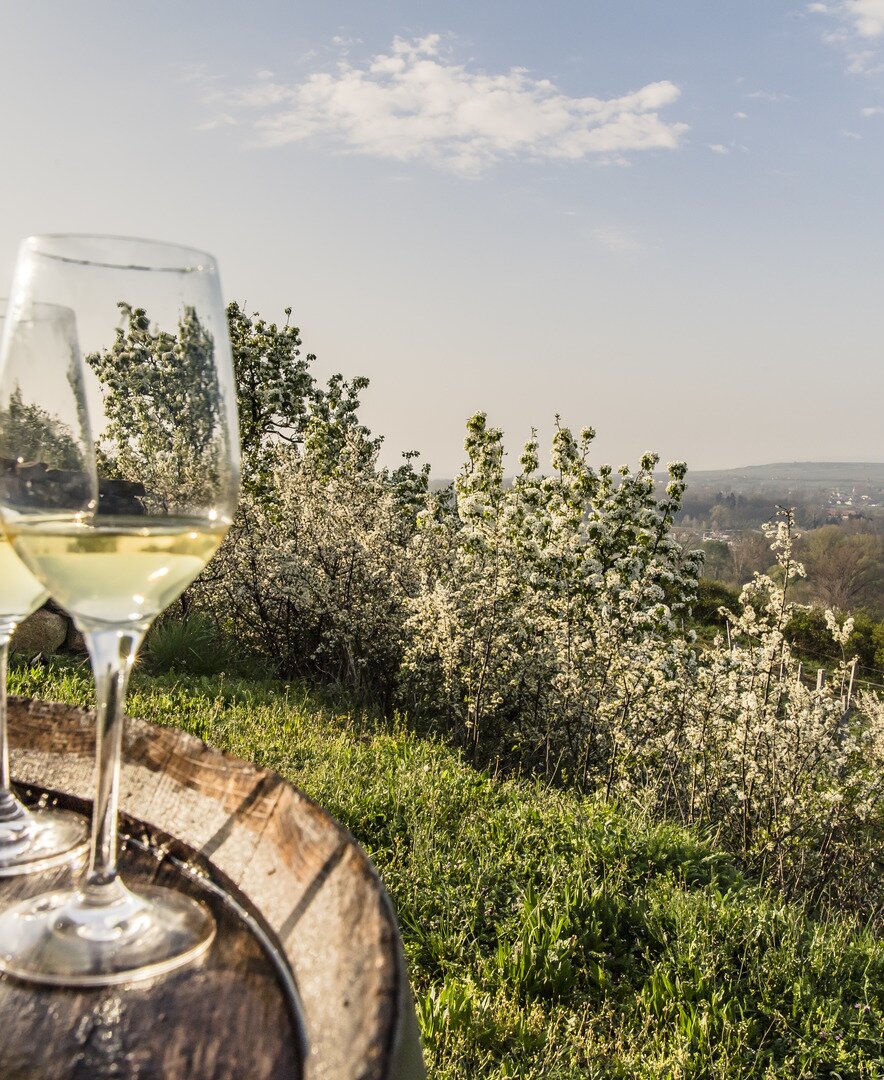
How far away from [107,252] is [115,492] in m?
0.26

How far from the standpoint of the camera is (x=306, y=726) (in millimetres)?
6941

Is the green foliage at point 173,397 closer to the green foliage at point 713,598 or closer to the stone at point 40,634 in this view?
the stone at point 40,634

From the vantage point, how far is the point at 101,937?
932 millimetres

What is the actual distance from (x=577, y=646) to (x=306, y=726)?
2846 millimetres

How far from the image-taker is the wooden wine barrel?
28.1 inches

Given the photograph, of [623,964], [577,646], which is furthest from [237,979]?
[577,646]

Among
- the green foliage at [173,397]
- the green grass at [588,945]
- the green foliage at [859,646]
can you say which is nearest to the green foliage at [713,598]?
the green foliage at [859,646]

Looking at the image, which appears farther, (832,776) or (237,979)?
(832,776)

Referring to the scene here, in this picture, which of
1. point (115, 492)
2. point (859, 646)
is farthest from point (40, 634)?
point (859, 646)

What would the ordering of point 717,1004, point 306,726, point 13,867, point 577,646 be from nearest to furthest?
1. point 13,867
2. point 717,1004
3. point 306,726
4. point 577,646

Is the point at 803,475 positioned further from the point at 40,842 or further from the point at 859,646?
the point at 40,842

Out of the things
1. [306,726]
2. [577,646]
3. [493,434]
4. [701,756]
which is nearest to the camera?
[306,726]

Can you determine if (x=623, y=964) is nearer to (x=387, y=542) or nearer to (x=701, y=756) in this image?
(x=701, y=756)

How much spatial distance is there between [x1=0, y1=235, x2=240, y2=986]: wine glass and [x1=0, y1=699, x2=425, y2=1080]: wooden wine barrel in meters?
0.05
